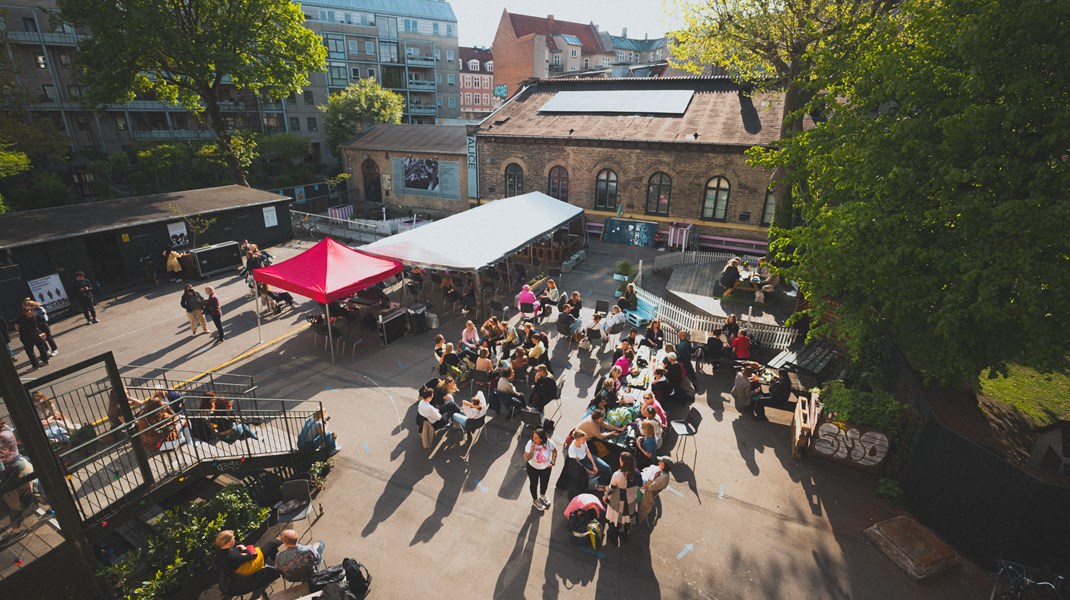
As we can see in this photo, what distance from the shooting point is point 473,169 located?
92.6 ft

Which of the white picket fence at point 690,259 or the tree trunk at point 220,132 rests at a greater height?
the tree trunk at point 220,132

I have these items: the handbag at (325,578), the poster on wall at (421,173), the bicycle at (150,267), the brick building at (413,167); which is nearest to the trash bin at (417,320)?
the handbag at (325,578)

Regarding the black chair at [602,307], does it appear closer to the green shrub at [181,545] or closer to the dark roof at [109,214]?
the green shrub at [181,545]

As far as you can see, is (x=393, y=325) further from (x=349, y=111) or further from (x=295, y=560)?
(x=349, y=111)

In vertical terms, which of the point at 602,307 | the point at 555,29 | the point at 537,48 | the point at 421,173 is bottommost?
the point at 602,307

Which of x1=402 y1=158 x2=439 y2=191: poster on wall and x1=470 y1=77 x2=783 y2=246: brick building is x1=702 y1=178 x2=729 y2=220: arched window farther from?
x1=402 y1=158 x2=439 y2=191: poster on wall

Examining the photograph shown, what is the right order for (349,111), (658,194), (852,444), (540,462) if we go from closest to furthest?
(540,462)
(852,444)
(658,194)
(349,111)

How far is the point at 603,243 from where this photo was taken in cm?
2502

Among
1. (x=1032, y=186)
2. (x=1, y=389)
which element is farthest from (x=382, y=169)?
(x=1032, y=186)

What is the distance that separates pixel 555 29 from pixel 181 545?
236 ft

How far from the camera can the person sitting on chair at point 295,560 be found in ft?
21.0

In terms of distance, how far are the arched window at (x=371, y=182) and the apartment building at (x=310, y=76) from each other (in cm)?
706

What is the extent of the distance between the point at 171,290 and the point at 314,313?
257 inches

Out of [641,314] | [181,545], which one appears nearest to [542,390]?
[641,314]
